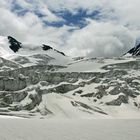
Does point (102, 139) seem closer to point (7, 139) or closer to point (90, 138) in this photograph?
point (90, 138)

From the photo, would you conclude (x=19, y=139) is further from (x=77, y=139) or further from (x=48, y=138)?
(x=77, y=139)

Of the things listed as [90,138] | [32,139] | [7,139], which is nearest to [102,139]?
[90,138]

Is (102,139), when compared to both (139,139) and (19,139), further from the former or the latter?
(19,139)

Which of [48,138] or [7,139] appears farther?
[48,138]

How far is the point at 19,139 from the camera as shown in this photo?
205 feet

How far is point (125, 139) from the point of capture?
64.7 metres

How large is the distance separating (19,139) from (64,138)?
8.30 metres

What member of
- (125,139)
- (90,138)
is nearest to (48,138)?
(90,138)

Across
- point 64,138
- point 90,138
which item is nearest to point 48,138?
point 64,138

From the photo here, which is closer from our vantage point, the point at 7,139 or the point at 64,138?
the point at 7,139

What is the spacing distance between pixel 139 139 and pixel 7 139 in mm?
21766

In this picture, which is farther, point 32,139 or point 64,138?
point 64,138

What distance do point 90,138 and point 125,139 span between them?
602 centimetres

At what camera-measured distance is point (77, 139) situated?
6450 centimetres
